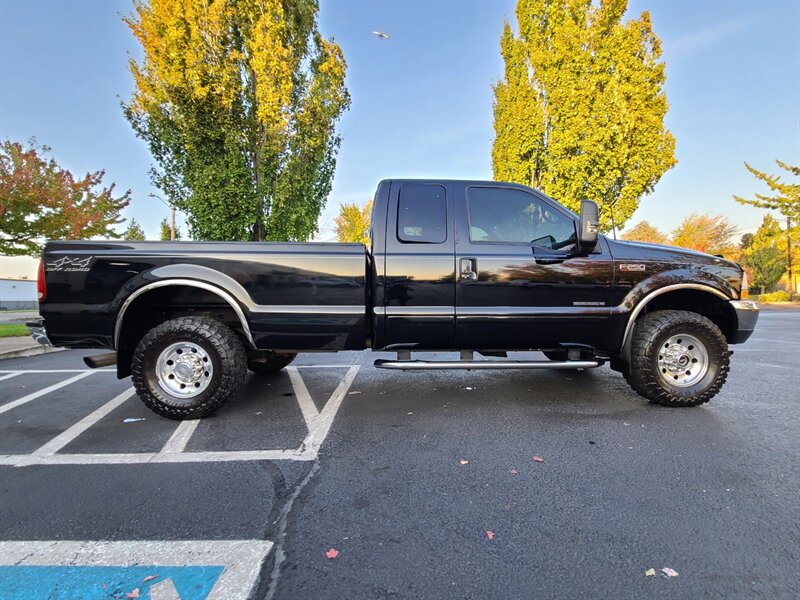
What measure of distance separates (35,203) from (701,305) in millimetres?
13850

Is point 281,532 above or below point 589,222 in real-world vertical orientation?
below

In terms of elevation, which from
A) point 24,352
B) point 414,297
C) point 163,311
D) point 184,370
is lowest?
point 24,352

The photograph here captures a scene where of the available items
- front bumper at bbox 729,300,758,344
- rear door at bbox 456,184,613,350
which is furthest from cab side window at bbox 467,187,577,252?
front bumper at bbox 729,300,758,344

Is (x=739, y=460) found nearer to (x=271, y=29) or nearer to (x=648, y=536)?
(x=648, y=536)

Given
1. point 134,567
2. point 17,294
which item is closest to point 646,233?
point 134,567

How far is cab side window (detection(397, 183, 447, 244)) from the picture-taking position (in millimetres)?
3664

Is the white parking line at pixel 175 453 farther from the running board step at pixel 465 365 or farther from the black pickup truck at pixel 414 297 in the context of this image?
the running board step at pixel 465 365

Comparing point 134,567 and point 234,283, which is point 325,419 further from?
point 134,567

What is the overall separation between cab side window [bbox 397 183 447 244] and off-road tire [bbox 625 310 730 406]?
2174 millimetres

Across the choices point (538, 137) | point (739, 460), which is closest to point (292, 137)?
point (538, 137)

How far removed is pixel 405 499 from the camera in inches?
88.4

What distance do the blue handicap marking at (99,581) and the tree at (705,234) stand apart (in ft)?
124

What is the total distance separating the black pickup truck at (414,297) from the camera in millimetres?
3408

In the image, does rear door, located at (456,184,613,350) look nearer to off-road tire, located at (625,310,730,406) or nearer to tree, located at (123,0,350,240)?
off-road tire, located at (625,310,730,406)
